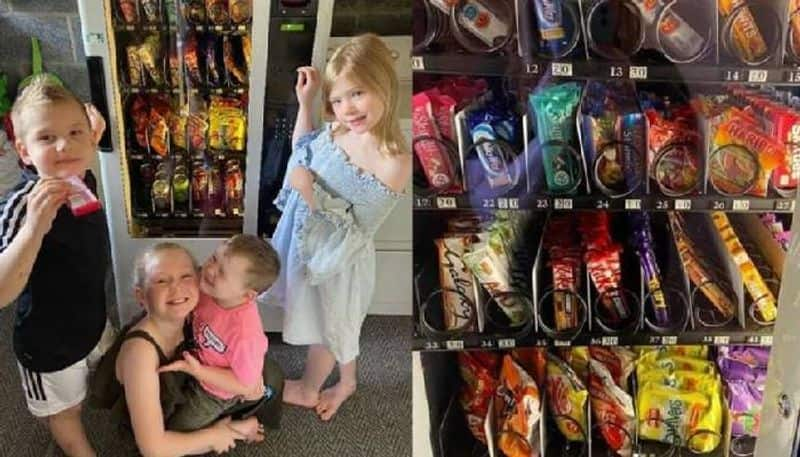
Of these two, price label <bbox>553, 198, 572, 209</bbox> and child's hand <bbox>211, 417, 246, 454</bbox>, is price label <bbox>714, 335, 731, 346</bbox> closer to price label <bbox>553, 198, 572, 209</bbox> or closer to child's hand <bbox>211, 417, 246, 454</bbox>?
price label <bbox>553, 198, 572, 209</bbox>

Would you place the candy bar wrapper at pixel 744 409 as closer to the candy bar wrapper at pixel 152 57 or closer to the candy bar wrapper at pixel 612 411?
the candy bar wrapper at pixel 612 411

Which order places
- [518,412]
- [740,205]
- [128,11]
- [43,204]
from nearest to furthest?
[43,204] < [128,11] < [740,205] < [518,412]

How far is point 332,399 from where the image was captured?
1596mm

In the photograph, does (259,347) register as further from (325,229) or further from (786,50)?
(786,50)

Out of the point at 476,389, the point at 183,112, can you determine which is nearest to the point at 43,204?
the point at 183,112

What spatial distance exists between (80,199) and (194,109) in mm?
256

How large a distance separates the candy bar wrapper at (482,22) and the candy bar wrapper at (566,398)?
74 centimetres

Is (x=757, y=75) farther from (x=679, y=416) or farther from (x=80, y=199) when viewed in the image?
(x=80, y=199)

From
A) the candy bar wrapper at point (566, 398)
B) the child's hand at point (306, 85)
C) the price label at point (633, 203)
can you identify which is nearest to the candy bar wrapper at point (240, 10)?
the child's hand at point (306, 85)

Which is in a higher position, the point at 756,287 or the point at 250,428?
the point at 756,287

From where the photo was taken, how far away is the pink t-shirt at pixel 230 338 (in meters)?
1.43

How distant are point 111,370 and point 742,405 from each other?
51.0 inches

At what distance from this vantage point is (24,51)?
1396mm

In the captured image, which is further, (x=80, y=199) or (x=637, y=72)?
(x=637, y=72)
